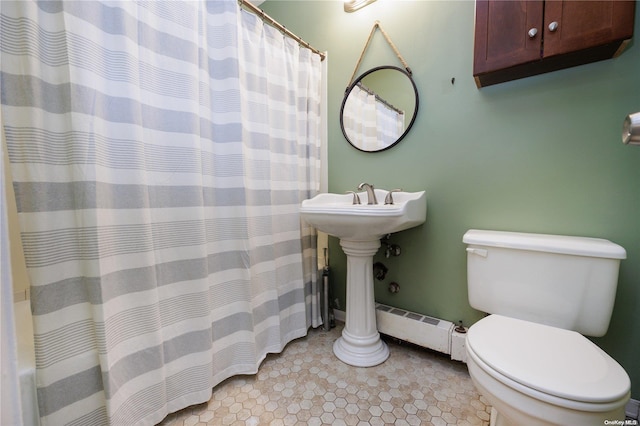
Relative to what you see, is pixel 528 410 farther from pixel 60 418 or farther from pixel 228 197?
pixel 60 418

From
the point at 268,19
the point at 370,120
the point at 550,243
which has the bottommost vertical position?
the point at 550,243

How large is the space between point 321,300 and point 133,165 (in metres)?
1.28

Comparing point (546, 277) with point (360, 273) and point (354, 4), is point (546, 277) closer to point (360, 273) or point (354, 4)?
point (360, 273)

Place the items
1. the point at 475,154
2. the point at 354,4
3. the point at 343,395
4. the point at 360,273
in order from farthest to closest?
the point at 354,4 → the point at 360,273 → the point at 475,154 → the point at 343,395

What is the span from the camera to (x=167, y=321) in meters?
1.03

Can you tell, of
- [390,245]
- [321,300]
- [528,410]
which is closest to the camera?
[528,410]

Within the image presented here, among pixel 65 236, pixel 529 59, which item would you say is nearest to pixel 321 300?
pixel 65 236

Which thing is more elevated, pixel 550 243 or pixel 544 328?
pixel 550 243

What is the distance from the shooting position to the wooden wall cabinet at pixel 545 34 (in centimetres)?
90

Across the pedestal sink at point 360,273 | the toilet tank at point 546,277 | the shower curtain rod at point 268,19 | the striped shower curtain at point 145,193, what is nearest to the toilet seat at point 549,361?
the toilet tank at point 546,277

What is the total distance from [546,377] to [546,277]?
0.46 metres

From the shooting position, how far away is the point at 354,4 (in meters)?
1.57

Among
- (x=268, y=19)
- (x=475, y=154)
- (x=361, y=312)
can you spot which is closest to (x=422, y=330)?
(x=361, y=312)

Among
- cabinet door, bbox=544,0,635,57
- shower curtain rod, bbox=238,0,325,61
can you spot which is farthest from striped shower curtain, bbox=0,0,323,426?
cabinet door, bbox=544,0,635,57
